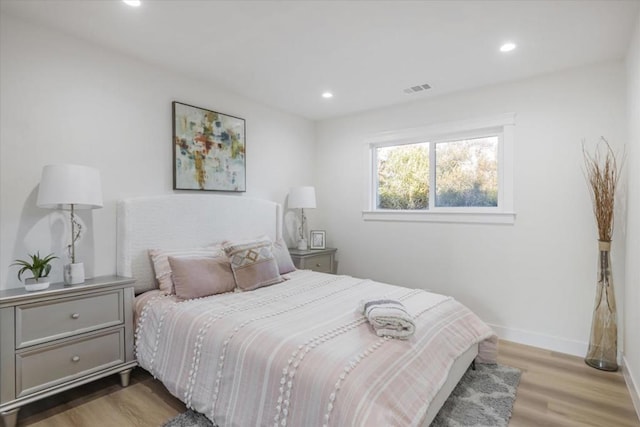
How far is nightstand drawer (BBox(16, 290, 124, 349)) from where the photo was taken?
6.47ft

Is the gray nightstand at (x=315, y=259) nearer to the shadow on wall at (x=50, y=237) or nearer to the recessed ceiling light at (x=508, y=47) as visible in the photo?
the shadow on wall at (x=50, y=237)

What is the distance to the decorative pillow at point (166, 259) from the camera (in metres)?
2.66

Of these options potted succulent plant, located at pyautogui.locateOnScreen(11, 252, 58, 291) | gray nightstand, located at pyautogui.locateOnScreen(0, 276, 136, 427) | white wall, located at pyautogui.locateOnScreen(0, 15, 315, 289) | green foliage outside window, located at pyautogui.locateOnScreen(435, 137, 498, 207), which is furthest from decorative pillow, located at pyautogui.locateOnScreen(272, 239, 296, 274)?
green foliage outside window, located at pyautogui.locateOnScreen(435, 137, 498, 207)

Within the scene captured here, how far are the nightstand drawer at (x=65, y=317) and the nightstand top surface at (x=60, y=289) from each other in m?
0.06

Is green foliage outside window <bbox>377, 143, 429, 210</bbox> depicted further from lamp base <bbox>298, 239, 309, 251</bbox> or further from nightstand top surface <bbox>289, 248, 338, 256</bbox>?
lamp base <bbox>298, 239, 309, 251</bbox>

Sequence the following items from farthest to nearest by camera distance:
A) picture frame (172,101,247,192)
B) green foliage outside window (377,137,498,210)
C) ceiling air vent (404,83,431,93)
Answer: green foliage outside window (377,137,498,210)
ceiling air vent (404,83,431,93)
picture frame (172,101,247,192)

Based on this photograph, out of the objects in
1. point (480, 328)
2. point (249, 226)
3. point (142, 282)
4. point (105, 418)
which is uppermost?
point (249, 226)

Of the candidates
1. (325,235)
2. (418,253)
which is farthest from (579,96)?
(325,235)

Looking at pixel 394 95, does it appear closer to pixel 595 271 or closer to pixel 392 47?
pixel 392 47

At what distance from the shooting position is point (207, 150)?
3348mm

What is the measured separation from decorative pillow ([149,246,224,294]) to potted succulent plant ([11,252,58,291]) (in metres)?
0.69

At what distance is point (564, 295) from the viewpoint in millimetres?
3018

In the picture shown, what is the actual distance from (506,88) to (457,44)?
1.07m

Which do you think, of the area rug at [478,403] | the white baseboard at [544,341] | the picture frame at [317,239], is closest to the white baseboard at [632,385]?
the white baseboard at [544,341]
